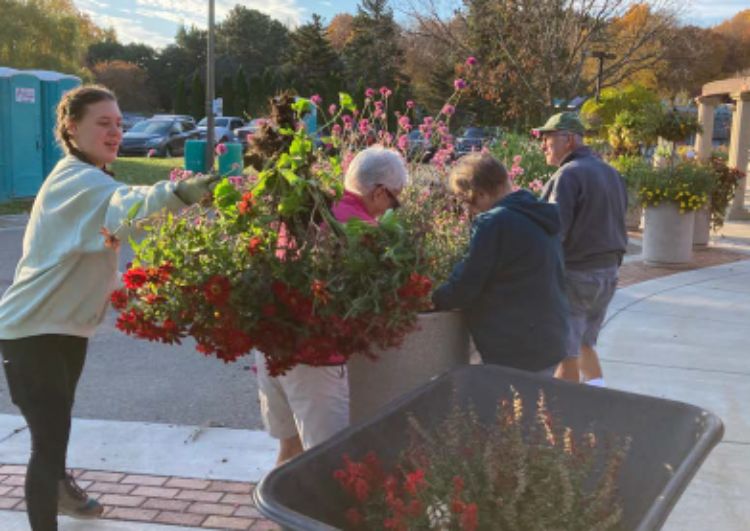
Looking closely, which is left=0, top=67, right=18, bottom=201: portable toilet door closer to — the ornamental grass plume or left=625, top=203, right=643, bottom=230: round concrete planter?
left=625, top=203, right=643, bottom=230: round concrete planter

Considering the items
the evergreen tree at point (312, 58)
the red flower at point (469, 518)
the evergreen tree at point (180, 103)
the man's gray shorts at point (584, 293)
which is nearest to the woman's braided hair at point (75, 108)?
the red flower at point (469, 518)

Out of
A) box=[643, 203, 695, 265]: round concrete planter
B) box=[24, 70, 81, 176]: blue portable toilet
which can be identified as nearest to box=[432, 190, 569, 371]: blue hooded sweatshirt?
box=[643, 203, 695, 265]: round concrete planter

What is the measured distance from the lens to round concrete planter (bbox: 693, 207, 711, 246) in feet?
36.7

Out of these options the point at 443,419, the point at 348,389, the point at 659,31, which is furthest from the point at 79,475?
the point at 659,31

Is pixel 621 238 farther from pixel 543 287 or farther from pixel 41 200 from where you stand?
pixel 41 200

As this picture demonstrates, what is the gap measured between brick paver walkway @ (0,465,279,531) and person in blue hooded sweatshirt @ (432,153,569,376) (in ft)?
4.37

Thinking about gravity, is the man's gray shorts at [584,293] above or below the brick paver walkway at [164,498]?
above

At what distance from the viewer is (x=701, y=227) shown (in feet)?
37.0

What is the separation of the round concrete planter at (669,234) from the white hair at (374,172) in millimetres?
7781

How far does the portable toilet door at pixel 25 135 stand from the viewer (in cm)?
1498

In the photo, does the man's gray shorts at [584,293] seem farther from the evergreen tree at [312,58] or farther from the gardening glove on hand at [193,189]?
the evergreen tree at [312,58]

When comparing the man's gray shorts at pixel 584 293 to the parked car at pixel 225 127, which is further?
the parked car at pixel 225 127

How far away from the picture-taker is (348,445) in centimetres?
191

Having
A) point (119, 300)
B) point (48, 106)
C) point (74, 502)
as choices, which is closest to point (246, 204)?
point (119, 300)
